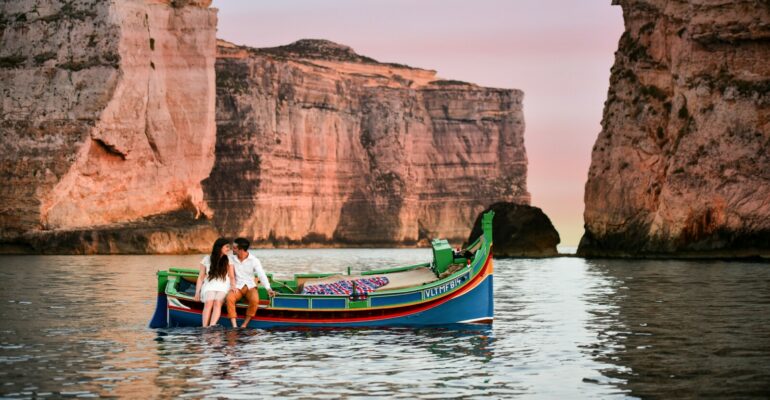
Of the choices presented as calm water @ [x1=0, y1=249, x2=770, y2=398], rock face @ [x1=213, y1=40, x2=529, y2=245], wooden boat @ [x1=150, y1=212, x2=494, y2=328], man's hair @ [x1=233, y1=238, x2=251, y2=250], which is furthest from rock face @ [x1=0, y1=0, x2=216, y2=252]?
man's hair @ [x1=233, y1=238, x2=251, y2=250]

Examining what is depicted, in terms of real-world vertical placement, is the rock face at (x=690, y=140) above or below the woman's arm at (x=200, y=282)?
above

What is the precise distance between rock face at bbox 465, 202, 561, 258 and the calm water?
153ft

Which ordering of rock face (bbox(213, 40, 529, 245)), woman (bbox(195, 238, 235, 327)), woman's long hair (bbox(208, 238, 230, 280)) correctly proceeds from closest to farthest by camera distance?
woman's long hair (bbox(208, 238, 230, 280)) → woman (bbox(195, 238, 235, 327)) → rock face (bbox(213, 40, 529, 245))

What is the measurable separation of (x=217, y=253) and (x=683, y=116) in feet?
170

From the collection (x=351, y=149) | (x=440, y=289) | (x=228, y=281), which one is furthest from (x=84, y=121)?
(x=351, y=149)

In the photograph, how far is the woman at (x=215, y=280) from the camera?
959 inches

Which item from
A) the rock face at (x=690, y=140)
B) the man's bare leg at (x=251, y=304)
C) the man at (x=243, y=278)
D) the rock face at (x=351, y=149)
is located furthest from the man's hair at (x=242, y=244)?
the rock face at (x=351, y=149)

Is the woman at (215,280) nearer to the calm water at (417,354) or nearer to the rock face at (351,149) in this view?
the calm water at (417,354)

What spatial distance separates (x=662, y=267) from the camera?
57500 mm

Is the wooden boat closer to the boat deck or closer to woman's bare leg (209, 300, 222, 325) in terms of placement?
woman's bare leg (209, 300, 222, 325)

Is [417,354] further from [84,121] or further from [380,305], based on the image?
[84,121]

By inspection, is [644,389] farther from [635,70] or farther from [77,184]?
[77,184]

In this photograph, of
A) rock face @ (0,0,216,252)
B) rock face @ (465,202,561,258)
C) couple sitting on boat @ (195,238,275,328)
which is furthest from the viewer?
rock face @ (0,0,216,252)

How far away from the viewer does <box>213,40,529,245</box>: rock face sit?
473ft
